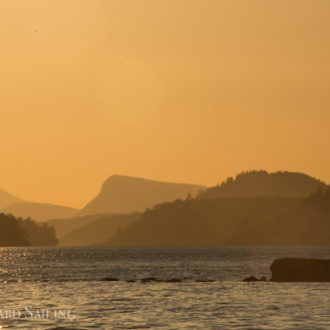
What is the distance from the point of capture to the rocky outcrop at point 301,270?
4496 inches

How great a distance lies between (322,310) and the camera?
7088 cm

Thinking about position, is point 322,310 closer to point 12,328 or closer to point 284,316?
point 284,316

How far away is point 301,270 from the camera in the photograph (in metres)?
117

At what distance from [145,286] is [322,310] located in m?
39.9

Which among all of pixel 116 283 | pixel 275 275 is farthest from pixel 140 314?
pixel 275 275

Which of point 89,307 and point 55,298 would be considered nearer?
point 89,307

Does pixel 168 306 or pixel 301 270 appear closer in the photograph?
pixel 168 306

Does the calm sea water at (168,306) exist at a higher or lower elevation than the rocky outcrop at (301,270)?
lower

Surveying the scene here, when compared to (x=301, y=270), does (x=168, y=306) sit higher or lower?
lower

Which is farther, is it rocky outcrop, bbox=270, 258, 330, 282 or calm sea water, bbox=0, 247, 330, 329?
rocky outcrop, bbox=270, 258, 330, 282

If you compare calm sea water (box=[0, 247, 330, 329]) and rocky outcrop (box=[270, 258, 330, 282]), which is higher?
rocky outcrop (box=[270, 258, 330, 282])

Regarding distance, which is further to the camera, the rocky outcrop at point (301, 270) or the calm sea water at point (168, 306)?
the rocky outcrop at point (301, 270)

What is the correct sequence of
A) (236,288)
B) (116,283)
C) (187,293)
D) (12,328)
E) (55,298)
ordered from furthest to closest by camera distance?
(116,283), (236,288), (187,293), (55,298), (12,328)

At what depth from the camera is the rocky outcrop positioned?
11419 centimetres
